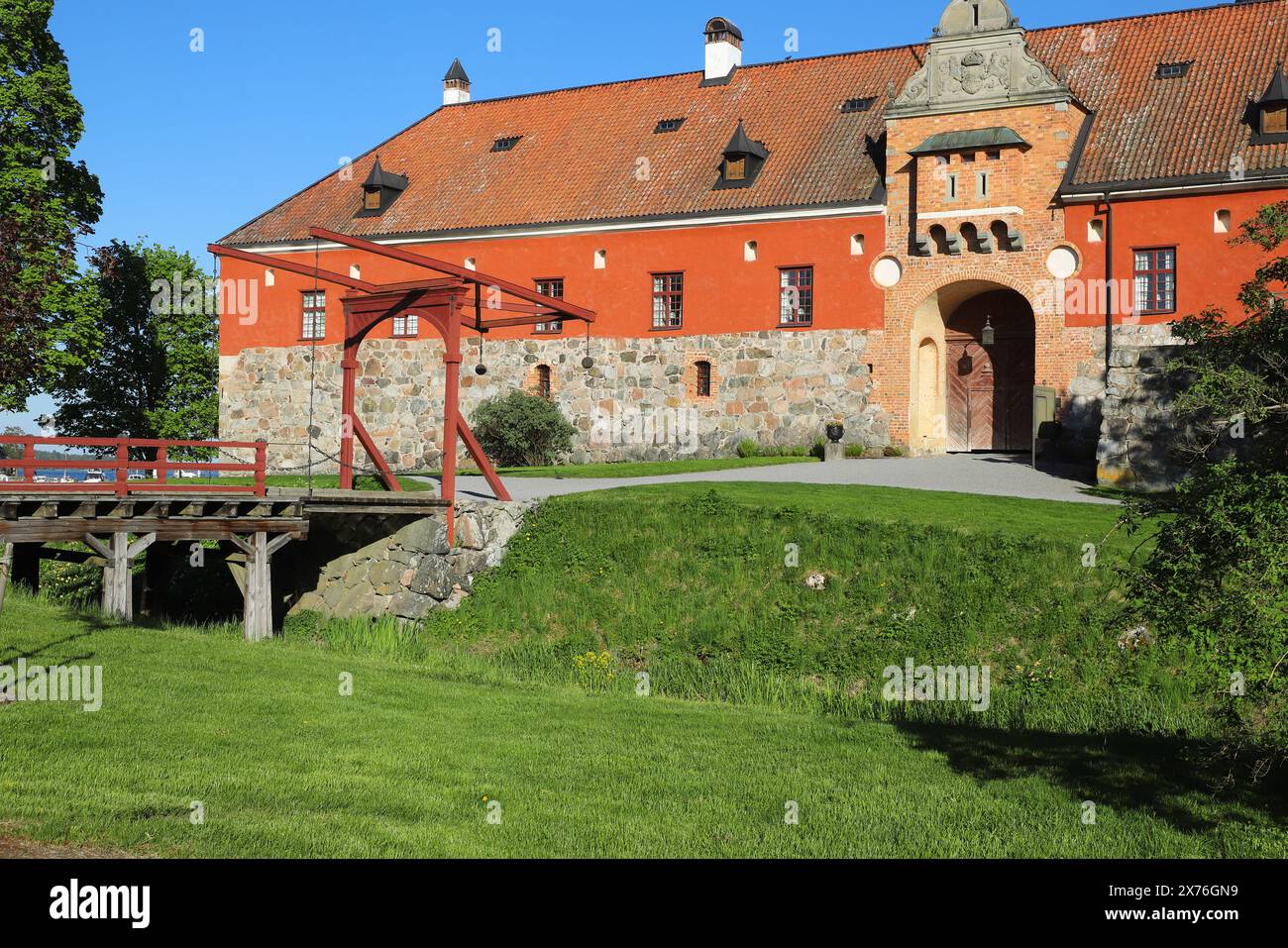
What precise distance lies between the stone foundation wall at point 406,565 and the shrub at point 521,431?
11429 mm

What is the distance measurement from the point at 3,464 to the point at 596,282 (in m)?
20.3

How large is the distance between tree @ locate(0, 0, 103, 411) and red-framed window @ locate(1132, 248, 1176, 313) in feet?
77.2

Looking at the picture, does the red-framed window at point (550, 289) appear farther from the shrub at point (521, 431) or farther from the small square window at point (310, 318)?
the small square window at point (310, 318)

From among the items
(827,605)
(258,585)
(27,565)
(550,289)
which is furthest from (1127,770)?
(550,289)

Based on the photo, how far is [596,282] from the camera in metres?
34.8

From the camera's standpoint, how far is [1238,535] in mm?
8227

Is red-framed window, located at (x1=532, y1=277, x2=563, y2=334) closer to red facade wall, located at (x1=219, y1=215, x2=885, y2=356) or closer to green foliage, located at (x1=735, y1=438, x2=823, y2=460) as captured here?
red facade wall, located at (x1=219, y1=215, x2=885, y2=356)

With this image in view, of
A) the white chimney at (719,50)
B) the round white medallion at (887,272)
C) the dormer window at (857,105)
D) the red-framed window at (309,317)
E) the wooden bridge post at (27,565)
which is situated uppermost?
the white chimney at (719,50)

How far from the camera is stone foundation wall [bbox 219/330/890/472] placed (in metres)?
31.8

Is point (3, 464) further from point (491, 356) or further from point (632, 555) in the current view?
point (491, 356)

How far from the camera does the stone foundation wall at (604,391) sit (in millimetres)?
31844
